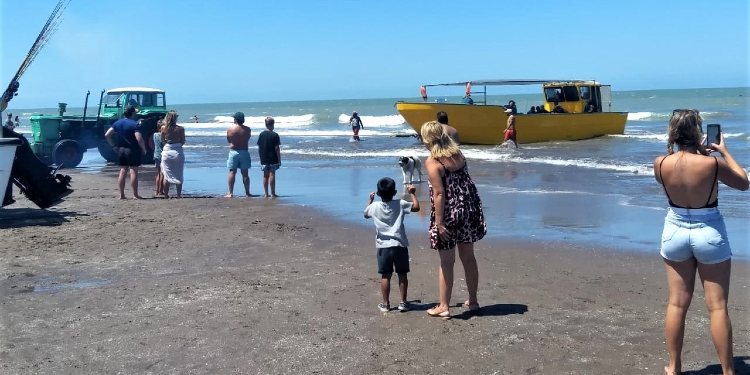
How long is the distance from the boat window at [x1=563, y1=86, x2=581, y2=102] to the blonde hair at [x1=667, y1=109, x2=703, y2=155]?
24.3 metres

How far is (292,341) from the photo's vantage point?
16.8 ft

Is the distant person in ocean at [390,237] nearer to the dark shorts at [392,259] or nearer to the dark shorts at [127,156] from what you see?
the dark shorts at [392,259]

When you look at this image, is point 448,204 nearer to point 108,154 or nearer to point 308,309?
point 308,309

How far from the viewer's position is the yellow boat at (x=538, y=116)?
84.4ft

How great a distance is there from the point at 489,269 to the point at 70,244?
4.81m

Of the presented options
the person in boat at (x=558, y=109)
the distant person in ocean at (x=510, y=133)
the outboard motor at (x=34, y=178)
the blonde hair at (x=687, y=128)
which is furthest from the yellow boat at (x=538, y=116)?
the blonde hair at (x=687, y=128)

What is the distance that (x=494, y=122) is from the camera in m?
25.7

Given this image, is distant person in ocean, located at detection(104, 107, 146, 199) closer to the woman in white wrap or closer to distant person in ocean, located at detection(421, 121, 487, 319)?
the woman in white wrap

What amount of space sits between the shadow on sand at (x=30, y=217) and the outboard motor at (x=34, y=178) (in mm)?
202

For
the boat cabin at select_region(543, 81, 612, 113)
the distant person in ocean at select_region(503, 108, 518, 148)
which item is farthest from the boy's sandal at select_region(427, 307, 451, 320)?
the boat cabin at select_region(543, 81, 612, 113)

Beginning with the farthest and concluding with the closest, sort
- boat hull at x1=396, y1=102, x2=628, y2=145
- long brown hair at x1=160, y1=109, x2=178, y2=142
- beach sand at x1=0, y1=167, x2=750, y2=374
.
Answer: boat hull at x1=396, y1=102, x2=628, y2=145 → long brown hair at x1=160, y1=109, x2=178, y2=142 → beach sand at x1=0, y1=167, x2=750, y2=374

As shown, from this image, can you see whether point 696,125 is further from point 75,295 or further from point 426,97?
point 426,97

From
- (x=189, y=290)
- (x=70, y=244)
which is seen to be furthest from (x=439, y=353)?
(x=70, y=244)

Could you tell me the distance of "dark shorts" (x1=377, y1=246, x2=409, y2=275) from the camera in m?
5.79
